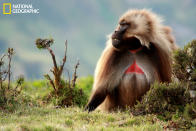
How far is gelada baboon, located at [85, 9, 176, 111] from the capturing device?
6.71m

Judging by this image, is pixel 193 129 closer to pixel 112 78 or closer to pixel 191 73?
pixel 191 73

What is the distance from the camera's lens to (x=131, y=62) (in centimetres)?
680

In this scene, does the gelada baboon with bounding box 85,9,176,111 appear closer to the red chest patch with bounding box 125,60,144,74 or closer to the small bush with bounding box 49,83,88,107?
the red chest patch with bounding box 125,60,144,74

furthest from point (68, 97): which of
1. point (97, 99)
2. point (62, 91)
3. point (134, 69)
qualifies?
point (134, 69)

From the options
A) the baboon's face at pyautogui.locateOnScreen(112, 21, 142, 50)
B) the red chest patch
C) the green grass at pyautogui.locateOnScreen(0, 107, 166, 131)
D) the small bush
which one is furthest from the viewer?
the small bush

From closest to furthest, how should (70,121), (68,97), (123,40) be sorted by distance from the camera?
(70,121), (123,40), (68,97)

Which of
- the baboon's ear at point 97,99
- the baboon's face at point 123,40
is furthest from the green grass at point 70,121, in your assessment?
the baboon's face at point 123,40

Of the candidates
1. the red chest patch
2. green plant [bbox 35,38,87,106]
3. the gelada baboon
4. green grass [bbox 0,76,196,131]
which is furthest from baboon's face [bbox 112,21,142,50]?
green grass [bbox 0,76,196,131]

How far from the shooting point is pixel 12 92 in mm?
6945

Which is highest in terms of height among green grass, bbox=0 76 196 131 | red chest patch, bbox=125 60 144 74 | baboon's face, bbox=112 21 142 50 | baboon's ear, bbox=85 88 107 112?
baboon's face, bbox=112 21 142 50

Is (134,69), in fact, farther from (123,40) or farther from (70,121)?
(70,121)

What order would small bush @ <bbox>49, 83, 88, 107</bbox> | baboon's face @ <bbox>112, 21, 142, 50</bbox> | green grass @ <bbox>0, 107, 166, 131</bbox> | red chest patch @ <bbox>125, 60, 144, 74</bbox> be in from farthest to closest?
1. small bush @ <bbox>49, 83, 88, 107</bbox>
2. red chest patch @ <bbox>125, 60, 144, 74</bbox>
3. baboon's face @ <bbox>112, 21, 142, 50</bbox>
4. green grass @ <bbox>0, 107, 166, 131</bbox>

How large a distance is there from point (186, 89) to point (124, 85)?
6.55ft

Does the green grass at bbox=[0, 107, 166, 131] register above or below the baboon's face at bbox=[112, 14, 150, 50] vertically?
below
